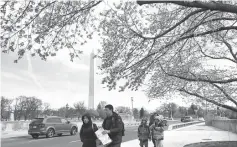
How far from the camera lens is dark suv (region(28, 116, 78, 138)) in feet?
64.7

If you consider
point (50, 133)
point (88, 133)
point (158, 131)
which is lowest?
point (50, 133)

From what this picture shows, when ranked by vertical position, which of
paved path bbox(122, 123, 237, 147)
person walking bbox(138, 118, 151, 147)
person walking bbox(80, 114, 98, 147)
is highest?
person walking bbox(80, 114, 98, 147)

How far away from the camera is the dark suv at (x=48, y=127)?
19719mm

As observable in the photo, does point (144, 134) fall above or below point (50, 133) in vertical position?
above

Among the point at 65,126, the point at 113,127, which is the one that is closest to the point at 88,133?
the point at 113,127

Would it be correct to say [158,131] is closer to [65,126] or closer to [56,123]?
[56,123]

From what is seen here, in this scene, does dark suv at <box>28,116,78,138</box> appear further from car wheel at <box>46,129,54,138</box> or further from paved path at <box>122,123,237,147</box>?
paved path at <box>122,123,237,147</box>

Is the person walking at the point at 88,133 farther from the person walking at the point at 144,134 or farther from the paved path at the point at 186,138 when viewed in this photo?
the paved path at the point at 186,138

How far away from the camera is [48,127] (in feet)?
66.2

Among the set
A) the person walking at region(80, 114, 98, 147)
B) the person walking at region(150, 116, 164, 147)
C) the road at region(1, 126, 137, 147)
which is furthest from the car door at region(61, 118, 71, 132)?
the person walking at region(80, 114, 98, 147)

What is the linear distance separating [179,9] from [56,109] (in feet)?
380

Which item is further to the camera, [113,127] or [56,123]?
[56,123]

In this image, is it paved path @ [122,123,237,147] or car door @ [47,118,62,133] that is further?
car door @ [47,118,62,133]

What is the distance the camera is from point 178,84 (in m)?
11.8
